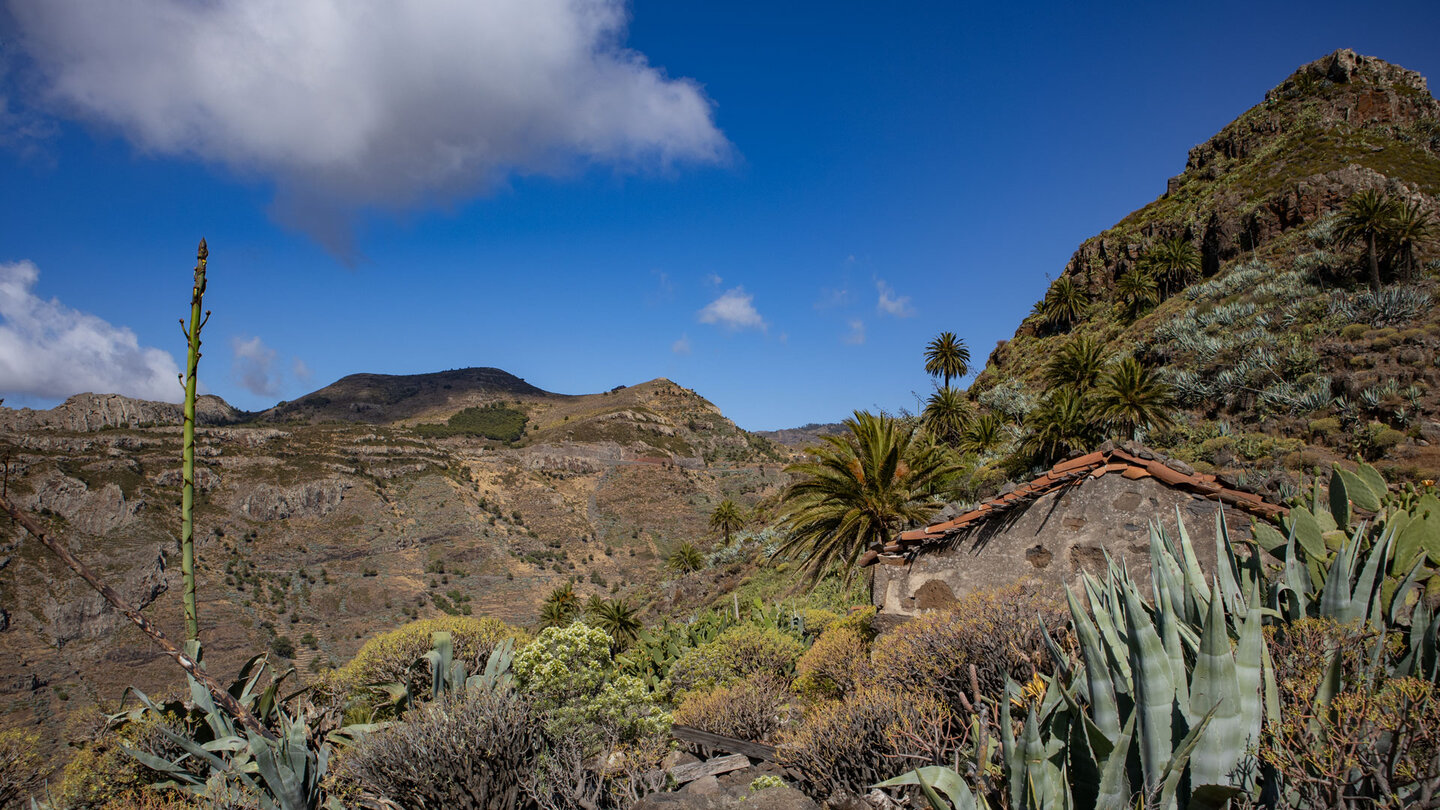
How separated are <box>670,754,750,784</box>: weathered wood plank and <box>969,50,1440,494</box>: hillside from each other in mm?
8289

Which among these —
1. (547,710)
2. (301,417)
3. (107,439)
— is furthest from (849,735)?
(301,417)

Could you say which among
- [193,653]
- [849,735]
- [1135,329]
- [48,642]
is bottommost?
[48,642]

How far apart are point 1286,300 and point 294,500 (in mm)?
78376

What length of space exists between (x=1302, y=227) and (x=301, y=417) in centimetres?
13796

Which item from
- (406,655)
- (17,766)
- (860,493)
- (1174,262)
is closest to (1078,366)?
(1174,262)

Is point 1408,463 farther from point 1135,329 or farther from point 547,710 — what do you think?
point 1135,329

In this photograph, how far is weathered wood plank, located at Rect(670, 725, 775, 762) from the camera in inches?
225

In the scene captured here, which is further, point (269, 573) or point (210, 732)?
point (269, 573)

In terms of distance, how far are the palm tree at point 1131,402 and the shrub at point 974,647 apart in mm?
16610

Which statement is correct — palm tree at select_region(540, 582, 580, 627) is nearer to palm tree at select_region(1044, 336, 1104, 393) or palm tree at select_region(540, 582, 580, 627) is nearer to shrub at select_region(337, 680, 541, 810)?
palm tree at select_region(1044, 336, 1104, 393)

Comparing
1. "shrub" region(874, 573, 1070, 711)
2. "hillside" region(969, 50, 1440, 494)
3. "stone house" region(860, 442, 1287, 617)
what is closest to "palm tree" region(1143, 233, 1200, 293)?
"hillside" region(969, 50, 1440, 494)

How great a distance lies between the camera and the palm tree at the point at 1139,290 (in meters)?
35.7

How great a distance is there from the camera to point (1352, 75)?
3975 centimetres

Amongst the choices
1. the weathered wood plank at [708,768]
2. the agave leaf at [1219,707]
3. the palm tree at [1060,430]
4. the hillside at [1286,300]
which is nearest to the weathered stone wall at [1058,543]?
the weathered wood plank at [708,768]
